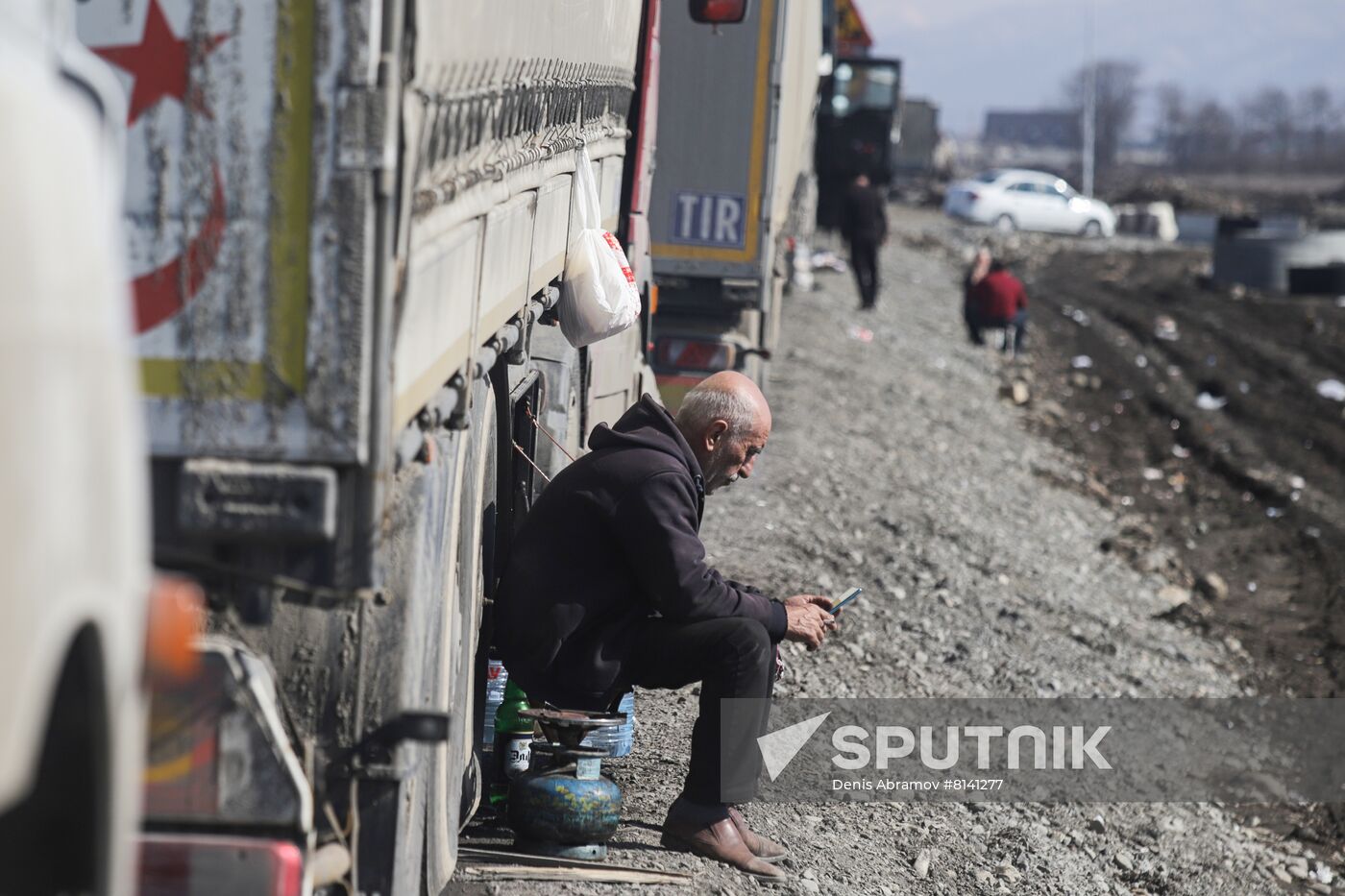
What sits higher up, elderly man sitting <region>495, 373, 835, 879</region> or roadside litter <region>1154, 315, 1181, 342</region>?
elderly man sitting <region>495, 373, 835, 879</region>

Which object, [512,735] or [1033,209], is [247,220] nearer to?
[512,735]

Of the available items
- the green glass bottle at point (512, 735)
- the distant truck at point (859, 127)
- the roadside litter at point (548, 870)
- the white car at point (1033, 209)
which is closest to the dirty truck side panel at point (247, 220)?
the roadside litter at point (548, 870)

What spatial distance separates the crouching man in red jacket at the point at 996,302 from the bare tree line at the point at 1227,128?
200 ft

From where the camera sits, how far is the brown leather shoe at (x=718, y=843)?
→ 4.70 metres

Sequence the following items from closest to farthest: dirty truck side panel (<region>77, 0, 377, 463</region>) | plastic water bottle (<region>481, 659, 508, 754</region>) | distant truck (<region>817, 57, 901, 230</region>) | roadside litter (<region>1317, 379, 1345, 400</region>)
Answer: dirty truck side panel (<region>77, 0, 377, 463</region>), plastic water bottle (<region>481, 659, 508, 754</region>), roadside litter (<region>1317, 379, 1345, 400</region>), distant truck (<region>817, 57, 901, 230</region>)

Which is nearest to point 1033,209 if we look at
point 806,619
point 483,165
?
point 806,619

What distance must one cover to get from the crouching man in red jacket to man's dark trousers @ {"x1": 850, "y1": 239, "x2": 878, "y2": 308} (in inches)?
53.3

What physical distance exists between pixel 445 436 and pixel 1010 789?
11.7ft

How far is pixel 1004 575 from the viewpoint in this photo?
970 centimetres

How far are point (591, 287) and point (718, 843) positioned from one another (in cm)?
182

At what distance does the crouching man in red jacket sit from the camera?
19.7 metres

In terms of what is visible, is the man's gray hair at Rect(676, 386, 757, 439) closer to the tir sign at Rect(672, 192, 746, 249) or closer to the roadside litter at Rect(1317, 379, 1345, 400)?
the tir sign at Rect(672, 192, 746, 249)

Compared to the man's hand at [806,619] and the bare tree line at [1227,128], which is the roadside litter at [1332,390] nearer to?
the man's hand at [806,619]

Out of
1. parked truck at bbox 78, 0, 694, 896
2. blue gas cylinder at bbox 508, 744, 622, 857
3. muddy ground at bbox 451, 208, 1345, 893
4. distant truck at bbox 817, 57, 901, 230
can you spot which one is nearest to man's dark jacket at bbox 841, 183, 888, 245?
muddy ground at bbox 451, 208, 1345, 893
